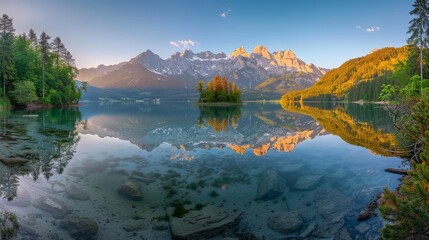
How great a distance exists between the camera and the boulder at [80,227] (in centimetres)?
999

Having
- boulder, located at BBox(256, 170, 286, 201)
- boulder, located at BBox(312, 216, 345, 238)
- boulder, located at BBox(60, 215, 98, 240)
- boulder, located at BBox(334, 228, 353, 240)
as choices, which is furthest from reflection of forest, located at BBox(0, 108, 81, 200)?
boulder, located at BBox(334, 228, 353, 240)

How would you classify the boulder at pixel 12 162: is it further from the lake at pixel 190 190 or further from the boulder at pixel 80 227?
the boulder at pixel 80 227

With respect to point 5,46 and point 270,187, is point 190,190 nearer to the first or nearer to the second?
point 270,187

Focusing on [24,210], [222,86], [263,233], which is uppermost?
[222,86]

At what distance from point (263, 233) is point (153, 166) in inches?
437

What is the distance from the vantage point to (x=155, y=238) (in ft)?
33.6

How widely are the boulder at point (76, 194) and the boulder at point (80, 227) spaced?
2553 mm

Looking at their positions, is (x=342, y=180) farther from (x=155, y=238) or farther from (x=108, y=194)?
(x=108, y=194)

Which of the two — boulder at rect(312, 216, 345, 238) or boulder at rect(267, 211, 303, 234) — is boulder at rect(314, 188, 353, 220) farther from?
boulder at rect(267, 211, 303, 234)

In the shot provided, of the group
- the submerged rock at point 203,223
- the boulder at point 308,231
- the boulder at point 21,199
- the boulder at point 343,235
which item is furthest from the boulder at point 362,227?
the boulder at point 21,199

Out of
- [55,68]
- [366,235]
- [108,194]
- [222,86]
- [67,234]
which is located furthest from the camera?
[222,86]

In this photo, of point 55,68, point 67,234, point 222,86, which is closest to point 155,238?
point 67,234

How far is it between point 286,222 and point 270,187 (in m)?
3.64

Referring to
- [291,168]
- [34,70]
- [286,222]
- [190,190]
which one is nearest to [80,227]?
[190,190]
